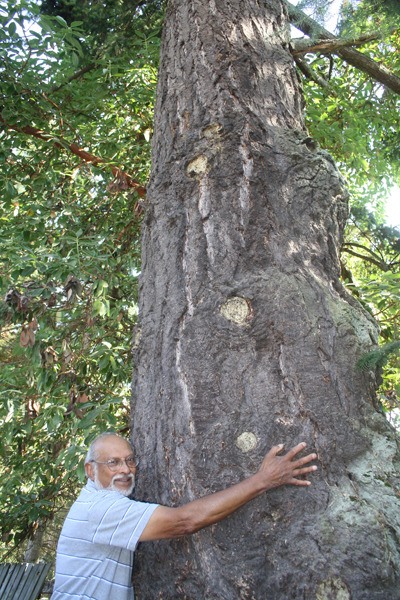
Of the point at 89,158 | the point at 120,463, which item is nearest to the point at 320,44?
the point at 89,158

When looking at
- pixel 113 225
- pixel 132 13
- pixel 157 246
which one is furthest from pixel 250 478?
pixel 132 13

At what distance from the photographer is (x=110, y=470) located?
8.49 ft

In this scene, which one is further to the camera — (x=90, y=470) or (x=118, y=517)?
(x=90, y=470)

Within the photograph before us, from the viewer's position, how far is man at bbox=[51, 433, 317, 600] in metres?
2.07

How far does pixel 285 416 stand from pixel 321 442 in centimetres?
16

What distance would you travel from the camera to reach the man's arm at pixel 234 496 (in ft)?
6.74

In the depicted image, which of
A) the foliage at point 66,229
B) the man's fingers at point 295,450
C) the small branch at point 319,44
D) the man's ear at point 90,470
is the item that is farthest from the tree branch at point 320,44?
the man's ear at point 90,470

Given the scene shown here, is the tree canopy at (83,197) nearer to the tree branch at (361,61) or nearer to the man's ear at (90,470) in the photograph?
the tree branch at (361,61)

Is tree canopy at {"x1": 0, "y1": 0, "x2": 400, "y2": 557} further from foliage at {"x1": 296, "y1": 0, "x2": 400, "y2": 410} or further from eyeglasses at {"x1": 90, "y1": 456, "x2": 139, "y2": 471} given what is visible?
eyeglasses at {"x1": 90, "y1": 456, "x2": 139, "y2": 471}

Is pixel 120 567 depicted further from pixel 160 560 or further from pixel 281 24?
pixel 281 24

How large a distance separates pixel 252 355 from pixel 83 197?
4248 millimetres

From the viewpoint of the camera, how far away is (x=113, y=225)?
5.81m

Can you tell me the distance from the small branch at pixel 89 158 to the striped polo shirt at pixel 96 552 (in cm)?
316

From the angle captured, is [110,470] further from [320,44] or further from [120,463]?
[320,44]
